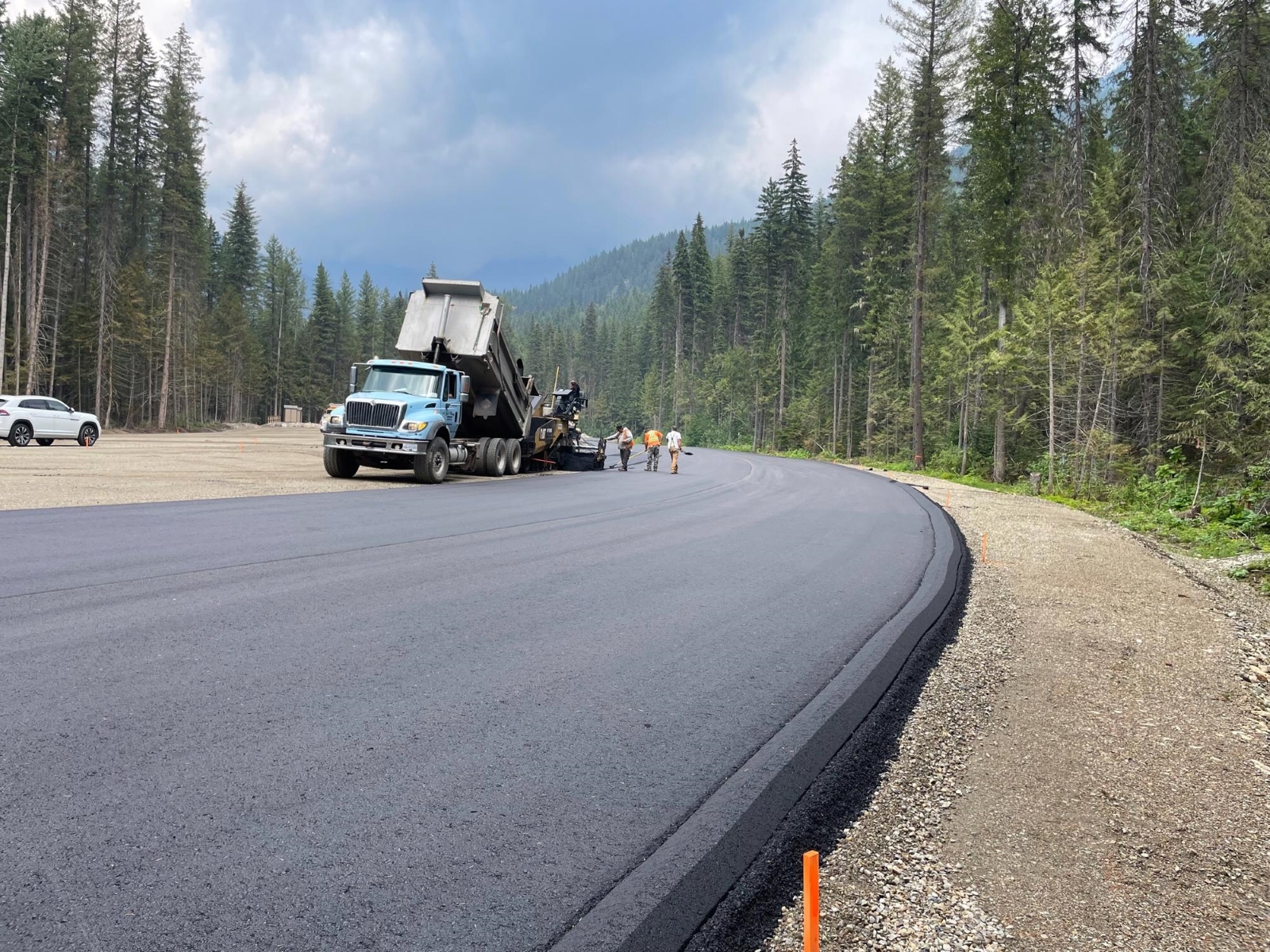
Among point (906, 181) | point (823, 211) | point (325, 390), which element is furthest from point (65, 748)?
point (325, 390)

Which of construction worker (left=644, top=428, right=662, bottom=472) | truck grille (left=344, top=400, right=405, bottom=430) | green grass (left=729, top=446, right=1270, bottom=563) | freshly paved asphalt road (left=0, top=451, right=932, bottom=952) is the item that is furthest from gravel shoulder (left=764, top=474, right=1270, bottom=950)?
construction worker (left=644, top=428, right=662, bottom=472)

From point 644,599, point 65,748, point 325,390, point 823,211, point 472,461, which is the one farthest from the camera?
point 325,390

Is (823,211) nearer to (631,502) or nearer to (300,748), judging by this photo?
(631,502)

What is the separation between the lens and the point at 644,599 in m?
6.75

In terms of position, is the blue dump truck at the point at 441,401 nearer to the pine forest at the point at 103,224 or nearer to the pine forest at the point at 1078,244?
the pine forest at the point at 1078,244

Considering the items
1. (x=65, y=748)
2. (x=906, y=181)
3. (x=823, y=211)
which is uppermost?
(x=823, y=211)

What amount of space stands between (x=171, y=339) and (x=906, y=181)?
157 ft

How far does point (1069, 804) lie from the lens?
3324mm

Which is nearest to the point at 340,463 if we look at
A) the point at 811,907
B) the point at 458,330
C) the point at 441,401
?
the point at 441,401

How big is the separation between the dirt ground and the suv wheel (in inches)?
16.4

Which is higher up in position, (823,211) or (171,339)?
(823,211)

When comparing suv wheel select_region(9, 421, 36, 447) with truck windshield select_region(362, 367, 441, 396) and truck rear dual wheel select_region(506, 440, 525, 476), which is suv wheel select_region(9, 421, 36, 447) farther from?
truck rear dual wheel select_region(506, 440, 525, 476)

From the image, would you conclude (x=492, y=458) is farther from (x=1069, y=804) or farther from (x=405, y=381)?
(x=1069, y=804)

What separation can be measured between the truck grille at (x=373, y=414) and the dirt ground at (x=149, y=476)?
141 cm
